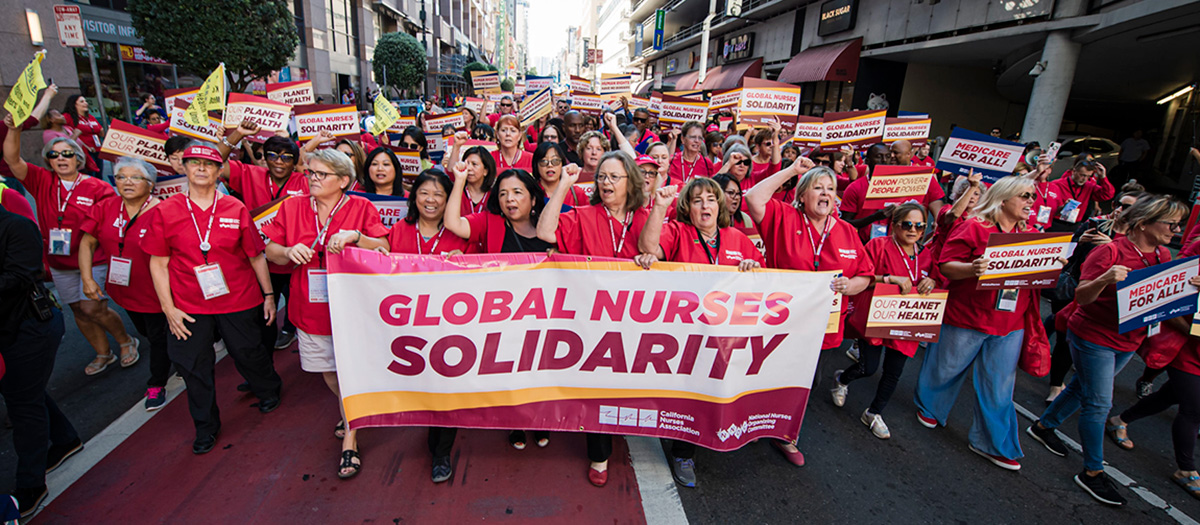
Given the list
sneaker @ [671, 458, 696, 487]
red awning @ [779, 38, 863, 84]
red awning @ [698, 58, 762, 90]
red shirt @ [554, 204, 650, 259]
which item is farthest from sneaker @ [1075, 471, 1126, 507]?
red awning @ [698, 58, 762, 90]

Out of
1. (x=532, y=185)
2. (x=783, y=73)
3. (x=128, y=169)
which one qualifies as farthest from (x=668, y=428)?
(x=783, y=73)

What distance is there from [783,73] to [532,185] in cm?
2359

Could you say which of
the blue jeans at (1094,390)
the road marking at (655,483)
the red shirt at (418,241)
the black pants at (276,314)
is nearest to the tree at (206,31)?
the black pants at (276,314)

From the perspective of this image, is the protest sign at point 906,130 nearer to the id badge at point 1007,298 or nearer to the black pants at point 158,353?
the id badge at point 1007,298

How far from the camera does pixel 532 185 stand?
143 inches

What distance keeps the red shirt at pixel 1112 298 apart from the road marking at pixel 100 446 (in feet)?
21.8

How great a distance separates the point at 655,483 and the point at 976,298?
2.58 meters

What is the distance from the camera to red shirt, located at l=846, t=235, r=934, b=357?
13.1 ft

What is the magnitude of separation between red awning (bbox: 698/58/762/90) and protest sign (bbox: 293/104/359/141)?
70.2ft

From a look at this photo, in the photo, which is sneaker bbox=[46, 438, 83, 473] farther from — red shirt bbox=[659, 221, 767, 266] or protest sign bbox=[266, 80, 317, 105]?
protest sign bbox=[266, 80, 317, 105]

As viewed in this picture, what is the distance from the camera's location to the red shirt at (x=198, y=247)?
3.43 meters

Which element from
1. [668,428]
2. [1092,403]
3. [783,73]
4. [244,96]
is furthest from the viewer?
[783,73]

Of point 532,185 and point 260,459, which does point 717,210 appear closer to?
point 532,185

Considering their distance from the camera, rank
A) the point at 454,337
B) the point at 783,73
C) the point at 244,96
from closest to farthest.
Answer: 1. the point at 454,337
2. the point at 244,96
3. the point at 783,73
